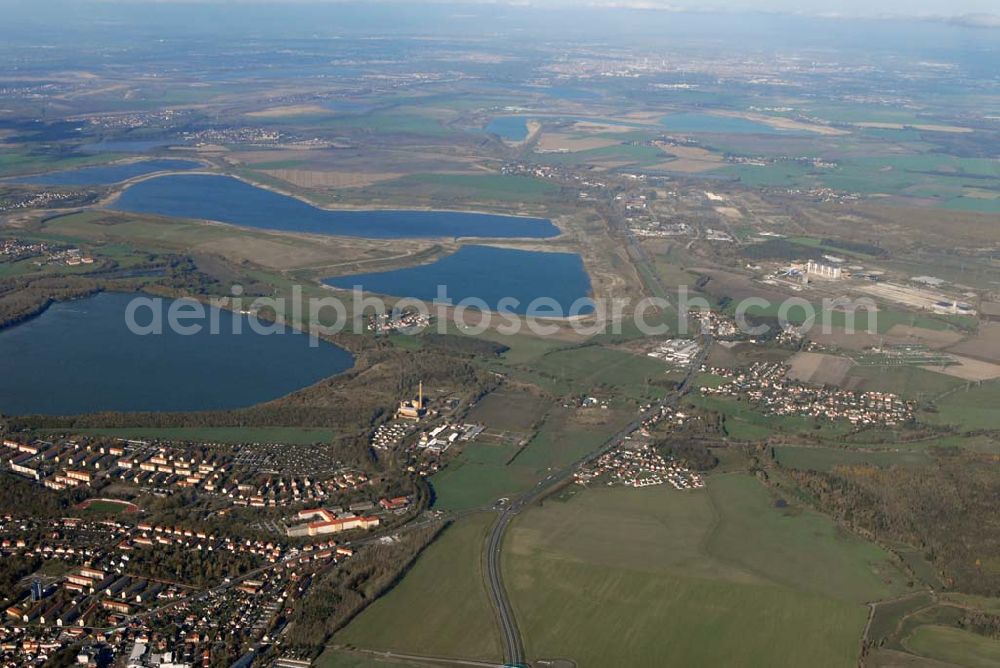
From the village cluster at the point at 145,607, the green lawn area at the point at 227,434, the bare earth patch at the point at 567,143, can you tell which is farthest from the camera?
the bare earth patch at the point at 567,143

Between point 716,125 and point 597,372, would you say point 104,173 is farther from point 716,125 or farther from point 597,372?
point 716,125

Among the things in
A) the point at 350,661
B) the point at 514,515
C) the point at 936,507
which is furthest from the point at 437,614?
the point at 936,507

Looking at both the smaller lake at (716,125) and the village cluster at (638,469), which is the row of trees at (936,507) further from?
the smaller lake at (716,125)

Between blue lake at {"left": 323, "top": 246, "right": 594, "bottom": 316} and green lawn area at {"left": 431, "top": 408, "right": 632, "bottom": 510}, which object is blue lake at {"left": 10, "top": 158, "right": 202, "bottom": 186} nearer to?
blue lake at {"left": 323, "top": 246, "right": 594, "bottom": 316}

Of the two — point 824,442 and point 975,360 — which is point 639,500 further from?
point 975,360

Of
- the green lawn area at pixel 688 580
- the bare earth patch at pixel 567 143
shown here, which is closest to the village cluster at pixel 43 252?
the green lawn area at pixel 688 580

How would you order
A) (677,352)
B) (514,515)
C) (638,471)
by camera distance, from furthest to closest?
1. (677,352)
2. (638,471)
3. (514,515)

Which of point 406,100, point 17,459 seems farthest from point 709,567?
point 406,100
